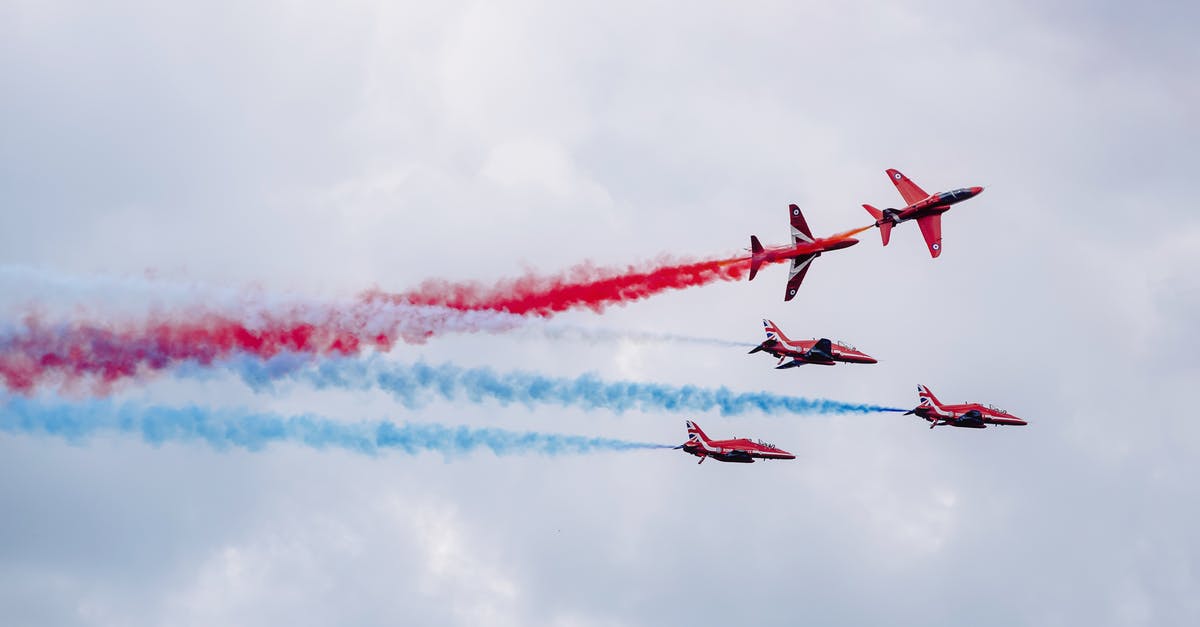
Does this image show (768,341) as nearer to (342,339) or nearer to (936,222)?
(936,222)

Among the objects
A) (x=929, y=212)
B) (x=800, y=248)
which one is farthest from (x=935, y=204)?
(x=800, y=248)

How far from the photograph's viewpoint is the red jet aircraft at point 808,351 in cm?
10388

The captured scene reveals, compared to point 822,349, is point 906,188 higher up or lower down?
higher up

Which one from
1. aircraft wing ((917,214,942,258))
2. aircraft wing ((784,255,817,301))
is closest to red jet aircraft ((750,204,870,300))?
aircraft wing ((784,255,817,301))

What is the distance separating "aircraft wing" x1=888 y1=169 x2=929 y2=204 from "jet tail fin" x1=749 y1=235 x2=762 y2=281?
36.1 ft

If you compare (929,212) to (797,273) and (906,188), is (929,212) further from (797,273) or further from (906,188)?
(797,273)

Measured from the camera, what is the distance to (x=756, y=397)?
342ft

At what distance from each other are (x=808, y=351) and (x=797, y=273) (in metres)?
7.71

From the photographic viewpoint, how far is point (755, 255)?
96.1m

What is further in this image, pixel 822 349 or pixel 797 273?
pixel 822 349

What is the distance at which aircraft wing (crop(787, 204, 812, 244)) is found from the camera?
98.4 m

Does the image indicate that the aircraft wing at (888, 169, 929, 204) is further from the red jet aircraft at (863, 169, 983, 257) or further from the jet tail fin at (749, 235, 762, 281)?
the jet tail fin at (749, 235, 762, 281)

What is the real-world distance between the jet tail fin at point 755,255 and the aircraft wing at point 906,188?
11.0 m

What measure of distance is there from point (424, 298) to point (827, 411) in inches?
1022
